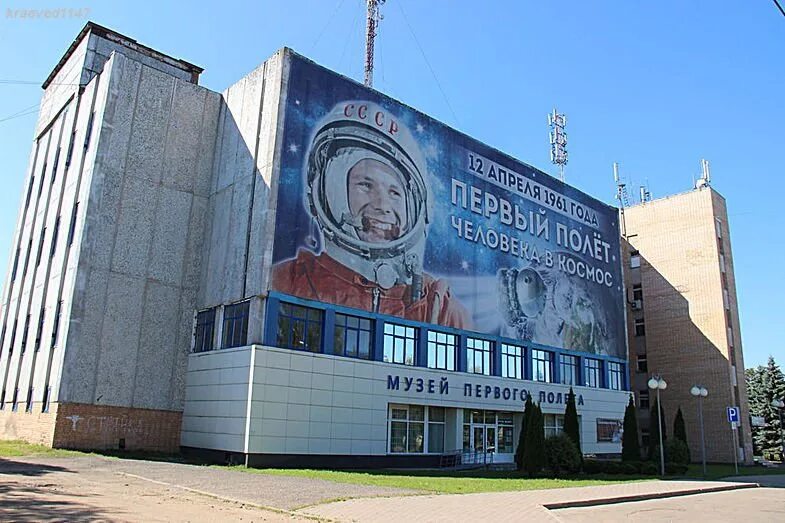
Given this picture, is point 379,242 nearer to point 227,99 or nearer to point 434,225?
Result: point 434,225

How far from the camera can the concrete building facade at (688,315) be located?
160 ft

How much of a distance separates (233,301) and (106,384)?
6355 millimetres

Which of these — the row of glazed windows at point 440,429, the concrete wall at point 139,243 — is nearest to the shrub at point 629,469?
the row of glazed windows at point 440,429

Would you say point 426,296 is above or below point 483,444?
above

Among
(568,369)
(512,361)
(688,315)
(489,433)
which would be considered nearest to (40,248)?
(489,433)

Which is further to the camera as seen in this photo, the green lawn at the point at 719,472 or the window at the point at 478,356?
the window at the point at 478,356

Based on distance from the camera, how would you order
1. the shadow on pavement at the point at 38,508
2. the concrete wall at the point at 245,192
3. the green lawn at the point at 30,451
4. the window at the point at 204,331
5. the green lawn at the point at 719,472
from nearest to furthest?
the shadow on pavement at the point at 38,508 → the green lawn at the point at 30,451 → the concrete wall at the point at 245,192 → the window at the point at 204,331 → the green lawn at the point at 719,472

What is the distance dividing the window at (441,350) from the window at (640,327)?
2636cm

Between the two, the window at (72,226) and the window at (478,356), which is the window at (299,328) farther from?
the window at (72,226)

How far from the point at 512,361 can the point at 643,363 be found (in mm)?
20935

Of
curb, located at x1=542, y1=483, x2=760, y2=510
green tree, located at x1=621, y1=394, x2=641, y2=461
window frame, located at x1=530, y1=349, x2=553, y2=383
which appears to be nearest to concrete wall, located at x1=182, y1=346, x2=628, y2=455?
window frame, located at x1=530, y1=349, x2=553, y2=383

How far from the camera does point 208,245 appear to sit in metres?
31.6

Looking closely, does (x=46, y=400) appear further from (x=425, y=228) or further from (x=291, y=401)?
(x=425, y=228)

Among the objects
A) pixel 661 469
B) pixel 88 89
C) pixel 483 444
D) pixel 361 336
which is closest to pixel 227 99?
pixel 88 89
